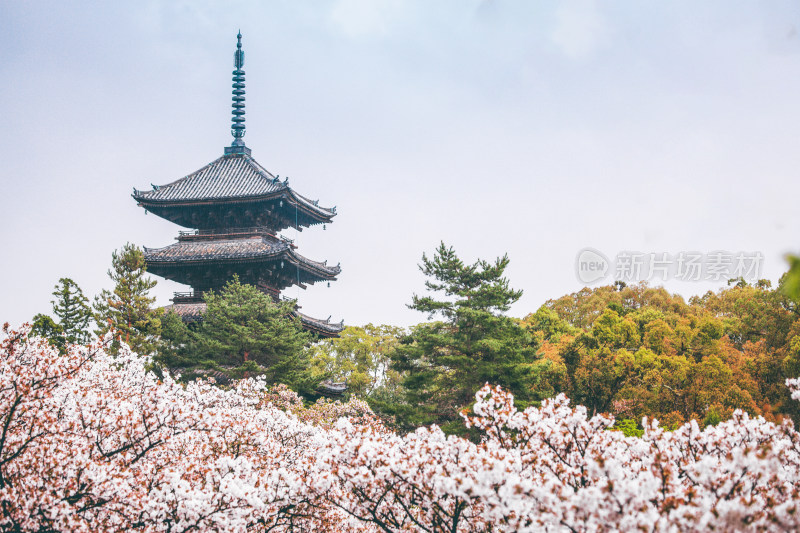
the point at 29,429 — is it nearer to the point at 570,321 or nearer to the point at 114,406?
the point at 114,406

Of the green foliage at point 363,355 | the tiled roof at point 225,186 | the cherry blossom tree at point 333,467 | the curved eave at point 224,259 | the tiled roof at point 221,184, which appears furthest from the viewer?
the green foliage at point 363,355

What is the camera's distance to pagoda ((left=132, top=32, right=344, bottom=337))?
2836 centimetres

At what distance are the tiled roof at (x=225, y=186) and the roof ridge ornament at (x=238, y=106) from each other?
1183 millimetres

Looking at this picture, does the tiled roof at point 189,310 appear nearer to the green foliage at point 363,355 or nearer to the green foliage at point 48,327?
the green foliage at point 48,327

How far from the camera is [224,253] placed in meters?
28.2

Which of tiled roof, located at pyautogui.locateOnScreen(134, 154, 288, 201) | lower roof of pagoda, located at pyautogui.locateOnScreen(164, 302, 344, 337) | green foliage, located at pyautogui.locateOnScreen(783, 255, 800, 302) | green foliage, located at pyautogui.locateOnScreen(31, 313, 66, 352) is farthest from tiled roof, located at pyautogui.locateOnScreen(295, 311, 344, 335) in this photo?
Result: green foliage, located at pyautogui.locateOnScreen(783, 255, 800, 302)

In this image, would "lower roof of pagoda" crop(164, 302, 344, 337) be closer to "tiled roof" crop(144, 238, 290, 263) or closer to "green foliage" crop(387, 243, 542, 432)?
"tiled roof" crop(144, 238, 290, 263)

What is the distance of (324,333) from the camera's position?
31234 mm

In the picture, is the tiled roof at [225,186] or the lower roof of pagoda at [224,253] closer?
the lower roof of pagoda at [224,253]

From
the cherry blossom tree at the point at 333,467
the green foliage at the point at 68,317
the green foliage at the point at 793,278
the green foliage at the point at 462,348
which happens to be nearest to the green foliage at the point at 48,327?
the green foliage at the point at 68,317

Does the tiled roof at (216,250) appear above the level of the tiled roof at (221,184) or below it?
below

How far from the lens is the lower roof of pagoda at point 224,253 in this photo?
27.8 meters

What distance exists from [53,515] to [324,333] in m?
24.4

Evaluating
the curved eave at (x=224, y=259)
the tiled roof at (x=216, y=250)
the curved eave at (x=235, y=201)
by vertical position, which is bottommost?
the curved eave at (x=224, y=259)
